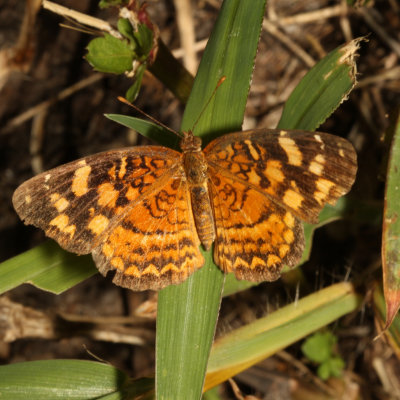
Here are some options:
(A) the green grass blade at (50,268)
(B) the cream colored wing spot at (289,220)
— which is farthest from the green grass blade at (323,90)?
(A) the green grass blade at (50,268)

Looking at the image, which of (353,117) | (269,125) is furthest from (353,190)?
(269,125)

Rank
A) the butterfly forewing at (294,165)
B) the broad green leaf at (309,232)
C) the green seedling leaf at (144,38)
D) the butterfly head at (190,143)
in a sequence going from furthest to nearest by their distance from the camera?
the broad green leaf at (309,232)
the green seedling leaf at (144,38)
the butterfly head at (190,143)
the butterfly forewing at (294,165)

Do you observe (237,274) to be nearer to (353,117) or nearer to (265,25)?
(353,117)

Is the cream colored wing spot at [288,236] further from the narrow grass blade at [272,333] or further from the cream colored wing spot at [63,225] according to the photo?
the cream colored wing spot at [63,225]

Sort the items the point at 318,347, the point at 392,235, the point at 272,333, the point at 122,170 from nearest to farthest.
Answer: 1. the point at 392,235
2. the point at 122,170
3. the point at 272,333
4. the point at 318,347

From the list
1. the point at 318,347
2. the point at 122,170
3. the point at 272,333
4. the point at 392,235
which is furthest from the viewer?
the point at 318,347

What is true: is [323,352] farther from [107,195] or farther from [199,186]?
[107,195]

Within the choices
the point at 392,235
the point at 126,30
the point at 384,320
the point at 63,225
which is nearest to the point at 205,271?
the point at 63,225
